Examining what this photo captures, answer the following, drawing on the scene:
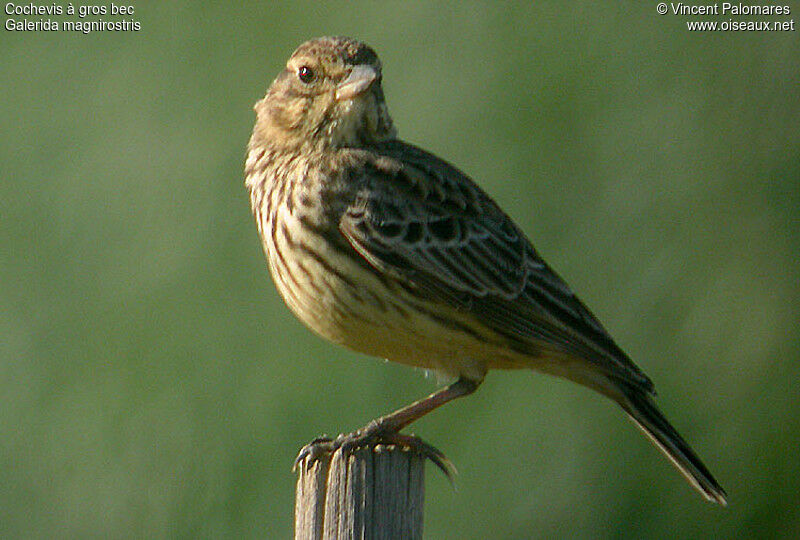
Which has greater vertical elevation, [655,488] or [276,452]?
[276,452]

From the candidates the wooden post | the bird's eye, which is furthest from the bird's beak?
the wooden post

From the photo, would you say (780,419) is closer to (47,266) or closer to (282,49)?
(282,49)

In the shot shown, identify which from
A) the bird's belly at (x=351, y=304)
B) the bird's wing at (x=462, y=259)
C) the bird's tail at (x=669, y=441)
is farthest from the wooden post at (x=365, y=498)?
the bird's tail at (x=669, y=441)

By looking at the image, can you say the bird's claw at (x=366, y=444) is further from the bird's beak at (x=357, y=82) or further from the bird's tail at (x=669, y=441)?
the bird's beak at (x=357, y=82)

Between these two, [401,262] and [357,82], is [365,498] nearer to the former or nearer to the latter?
[401,262]

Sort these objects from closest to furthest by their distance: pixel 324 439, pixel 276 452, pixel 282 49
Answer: pixel 324 439, pixel 276 452, pixel 282 49

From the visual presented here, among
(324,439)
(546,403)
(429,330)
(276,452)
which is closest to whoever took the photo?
(324,439)

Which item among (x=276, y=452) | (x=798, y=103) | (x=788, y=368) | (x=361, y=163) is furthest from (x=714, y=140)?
(x=276, y=452)
